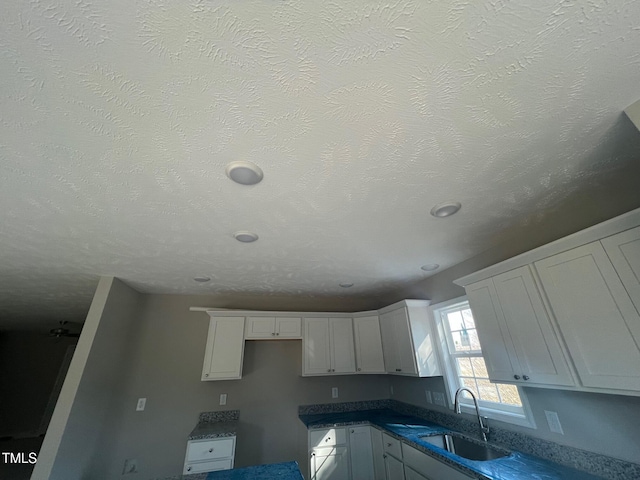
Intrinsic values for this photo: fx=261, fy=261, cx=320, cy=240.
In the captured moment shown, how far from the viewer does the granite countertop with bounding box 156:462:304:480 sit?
4.63ft

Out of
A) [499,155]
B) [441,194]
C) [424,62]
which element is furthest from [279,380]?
[424,62]

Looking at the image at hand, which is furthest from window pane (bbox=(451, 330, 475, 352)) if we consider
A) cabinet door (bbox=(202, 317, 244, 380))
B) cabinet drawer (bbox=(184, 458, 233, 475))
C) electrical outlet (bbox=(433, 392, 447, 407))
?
cabinet drawer (bbox=(184, 458, 233, 475))

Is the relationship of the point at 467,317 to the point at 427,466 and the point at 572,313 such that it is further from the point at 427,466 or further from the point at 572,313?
the point at 427,466

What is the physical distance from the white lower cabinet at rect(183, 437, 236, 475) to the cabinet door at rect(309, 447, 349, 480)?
926 mm

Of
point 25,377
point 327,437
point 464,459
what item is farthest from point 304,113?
point 25,377

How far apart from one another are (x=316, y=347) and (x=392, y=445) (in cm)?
145

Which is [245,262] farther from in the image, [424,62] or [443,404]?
[443,404]

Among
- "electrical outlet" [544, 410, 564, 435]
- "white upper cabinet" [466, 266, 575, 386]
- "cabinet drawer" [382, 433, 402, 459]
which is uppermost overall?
"white upper cabinet" [466, 266, 575, 386]

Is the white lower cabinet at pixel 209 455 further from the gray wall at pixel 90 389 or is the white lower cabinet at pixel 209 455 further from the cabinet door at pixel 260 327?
the cabinet door at pixel 260 327

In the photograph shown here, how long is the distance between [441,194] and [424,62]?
0.93 metres

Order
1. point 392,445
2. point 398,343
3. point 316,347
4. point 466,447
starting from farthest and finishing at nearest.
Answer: point 316,347 < point 398,343 < point 392,445 < point 466,447

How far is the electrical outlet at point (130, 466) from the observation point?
2970 millimetres

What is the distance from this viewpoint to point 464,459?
2.00 metres

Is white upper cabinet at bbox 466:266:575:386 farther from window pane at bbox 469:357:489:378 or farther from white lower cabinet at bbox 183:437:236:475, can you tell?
white lower cabinet at bbox 183:437:236:475
